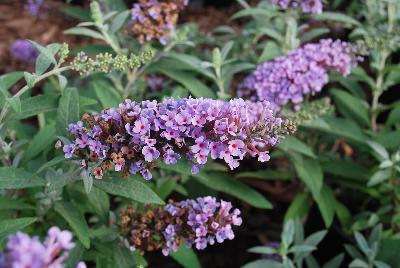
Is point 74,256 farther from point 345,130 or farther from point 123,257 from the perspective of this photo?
point 345,130

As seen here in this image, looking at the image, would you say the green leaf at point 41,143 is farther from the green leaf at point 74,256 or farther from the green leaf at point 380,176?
the green leaf at point 380,176

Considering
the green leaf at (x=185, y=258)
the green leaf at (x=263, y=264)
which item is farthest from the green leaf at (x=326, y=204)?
the green leaf at (x=185, y=258)

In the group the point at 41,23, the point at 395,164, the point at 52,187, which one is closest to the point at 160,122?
the point at 52,187

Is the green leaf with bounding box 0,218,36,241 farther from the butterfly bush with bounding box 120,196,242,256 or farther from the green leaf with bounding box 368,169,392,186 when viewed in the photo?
the green leaf with bounding box 368,169,392,186

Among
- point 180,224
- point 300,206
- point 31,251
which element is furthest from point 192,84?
point 31,251

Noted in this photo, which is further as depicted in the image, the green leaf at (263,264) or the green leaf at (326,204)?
the green leaf at (326,204)

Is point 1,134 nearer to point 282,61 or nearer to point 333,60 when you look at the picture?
point 282,61
